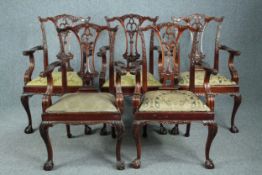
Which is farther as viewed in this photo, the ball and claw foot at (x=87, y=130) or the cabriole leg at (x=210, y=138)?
the ball and claw foot at (x=87, y=130)

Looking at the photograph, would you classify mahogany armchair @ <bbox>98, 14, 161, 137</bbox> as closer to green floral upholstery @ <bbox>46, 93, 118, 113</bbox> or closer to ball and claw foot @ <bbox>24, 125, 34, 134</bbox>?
green floral upholstery @ <bbox>46, 93, 118, 113</bbox>

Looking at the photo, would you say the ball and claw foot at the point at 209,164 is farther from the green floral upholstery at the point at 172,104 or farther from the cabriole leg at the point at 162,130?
the cabriole leg at the point at 162,130

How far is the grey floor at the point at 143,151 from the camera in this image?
128 inches

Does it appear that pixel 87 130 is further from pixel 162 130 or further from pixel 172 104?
pixel 172 104

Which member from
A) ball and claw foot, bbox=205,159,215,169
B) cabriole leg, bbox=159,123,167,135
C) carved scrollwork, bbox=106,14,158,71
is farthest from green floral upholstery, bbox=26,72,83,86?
ball and claw foot, bbox=205,159,215,169

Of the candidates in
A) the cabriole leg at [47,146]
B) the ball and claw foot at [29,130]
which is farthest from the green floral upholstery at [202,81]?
the ball and claw foot at [29,130]

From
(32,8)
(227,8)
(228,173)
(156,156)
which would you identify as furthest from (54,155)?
(227,8)

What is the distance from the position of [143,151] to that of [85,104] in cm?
77

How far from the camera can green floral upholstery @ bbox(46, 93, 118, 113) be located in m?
3.11

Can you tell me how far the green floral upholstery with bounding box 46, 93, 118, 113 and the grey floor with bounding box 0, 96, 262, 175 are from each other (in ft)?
1.63

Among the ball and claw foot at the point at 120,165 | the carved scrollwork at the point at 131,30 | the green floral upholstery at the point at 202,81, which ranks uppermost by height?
the carved scrollwork at the point at 131,30

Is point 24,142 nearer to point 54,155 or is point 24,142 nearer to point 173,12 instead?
point 54,155

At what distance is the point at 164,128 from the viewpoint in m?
4.10

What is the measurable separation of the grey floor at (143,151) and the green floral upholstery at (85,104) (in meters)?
0.50
